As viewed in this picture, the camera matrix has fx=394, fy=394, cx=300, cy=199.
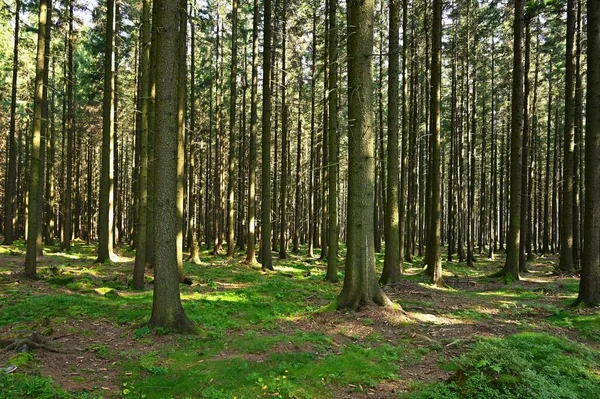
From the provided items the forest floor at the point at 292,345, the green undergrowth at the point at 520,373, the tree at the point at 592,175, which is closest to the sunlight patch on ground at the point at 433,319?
the forest floor at the point at 292,345

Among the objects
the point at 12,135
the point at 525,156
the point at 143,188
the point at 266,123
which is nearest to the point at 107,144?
the point at 143,188

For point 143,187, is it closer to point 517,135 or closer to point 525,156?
point 517,135

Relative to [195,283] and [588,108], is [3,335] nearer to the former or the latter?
[195,283]

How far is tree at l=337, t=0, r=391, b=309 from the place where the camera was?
30.8 feet

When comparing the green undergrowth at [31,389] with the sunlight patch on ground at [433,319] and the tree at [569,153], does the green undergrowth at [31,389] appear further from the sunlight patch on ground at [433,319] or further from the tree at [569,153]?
the tree at [569,153]

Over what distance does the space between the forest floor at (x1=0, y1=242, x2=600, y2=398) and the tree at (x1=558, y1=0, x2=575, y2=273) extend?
5.74 m

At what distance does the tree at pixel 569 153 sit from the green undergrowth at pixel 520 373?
487 inches

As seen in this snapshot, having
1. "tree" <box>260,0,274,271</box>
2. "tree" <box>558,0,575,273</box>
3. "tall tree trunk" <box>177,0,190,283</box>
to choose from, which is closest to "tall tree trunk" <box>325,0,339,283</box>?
"tree" <box>260,0,274,271</box>

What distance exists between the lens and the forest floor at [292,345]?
5.61 metres

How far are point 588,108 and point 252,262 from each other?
14675 mm

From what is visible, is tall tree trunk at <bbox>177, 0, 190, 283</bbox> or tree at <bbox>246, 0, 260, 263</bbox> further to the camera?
tree at <bbox>246, 0, 260, 263</bbox>

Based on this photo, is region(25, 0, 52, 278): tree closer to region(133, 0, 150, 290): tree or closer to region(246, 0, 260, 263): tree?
region(133, 0, 150, 290): tree

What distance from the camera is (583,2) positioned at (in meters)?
20.6

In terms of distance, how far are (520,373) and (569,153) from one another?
16554 millimetres
